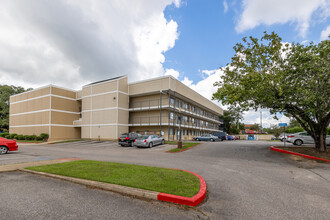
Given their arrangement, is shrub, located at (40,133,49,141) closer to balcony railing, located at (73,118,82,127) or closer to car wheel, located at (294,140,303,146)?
balcony railing, located at (73,118,82,127)

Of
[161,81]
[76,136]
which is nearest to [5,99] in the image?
[76,136]

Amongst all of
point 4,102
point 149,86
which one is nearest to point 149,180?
point 149,86

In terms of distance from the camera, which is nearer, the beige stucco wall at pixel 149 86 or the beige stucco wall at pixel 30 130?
the beige stucco wall at pixel 149 86

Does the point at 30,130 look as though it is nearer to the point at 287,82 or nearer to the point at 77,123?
the point at 77,123

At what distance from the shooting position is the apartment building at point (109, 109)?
29312 mm

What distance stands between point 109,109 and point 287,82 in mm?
24605

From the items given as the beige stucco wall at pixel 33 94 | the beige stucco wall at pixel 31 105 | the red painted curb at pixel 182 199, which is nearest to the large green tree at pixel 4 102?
the beige stucco wall at pixel 31 105

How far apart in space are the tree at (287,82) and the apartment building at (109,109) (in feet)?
45.1

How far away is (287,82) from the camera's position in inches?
495

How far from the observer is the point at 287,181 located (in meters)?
6.78

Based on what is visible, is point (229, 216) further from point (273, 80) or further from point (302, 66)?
point (302, 66)

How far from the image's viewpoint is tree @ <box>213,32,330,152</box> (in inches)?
461

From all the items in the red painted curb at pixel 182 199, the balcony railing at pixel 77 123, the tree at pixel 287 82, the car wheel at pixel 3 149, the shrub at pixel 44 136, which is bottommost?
the shrub at pixel 44 136

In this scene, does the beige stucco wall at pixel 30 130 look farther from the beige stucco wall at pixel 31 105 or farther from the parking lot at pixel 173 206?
the parking lot at pixel 173 206
